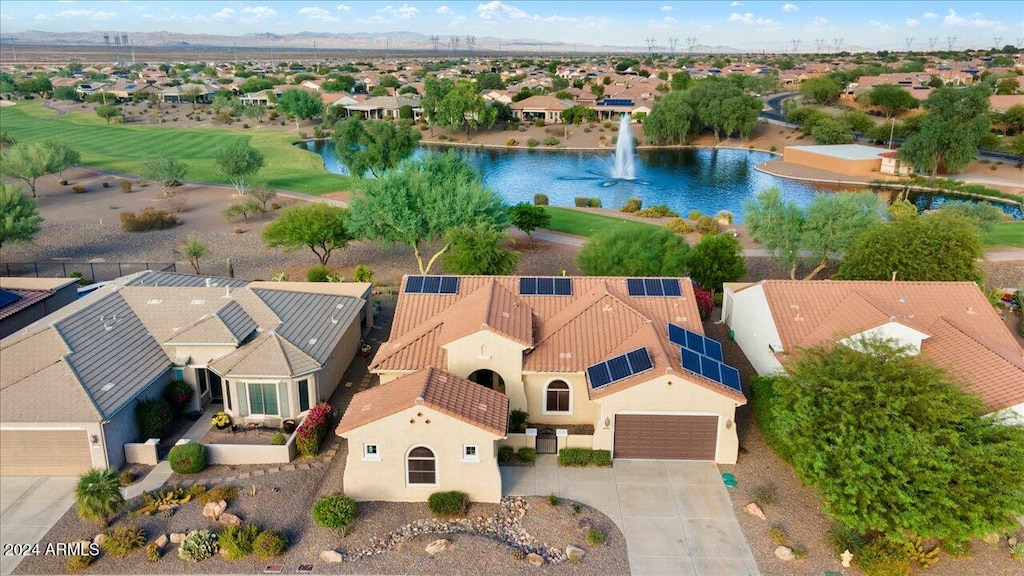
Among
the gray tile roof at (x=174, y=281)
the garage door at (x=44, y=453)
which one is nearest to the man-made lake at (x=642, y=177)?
the gray tile roof at (x=174, y=281)

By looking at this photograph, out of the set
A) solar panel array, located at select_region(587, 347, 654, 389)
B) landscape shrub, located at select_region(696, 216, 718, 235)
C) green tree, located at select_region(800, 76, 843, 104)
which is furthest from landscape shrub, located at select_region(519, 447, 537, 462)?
green tree, located at select_region(800, 76, 843, 104)

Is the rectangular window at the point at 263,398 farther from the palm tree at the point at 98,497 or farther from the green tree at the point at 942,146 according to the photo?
the green tree at the point at 942,146

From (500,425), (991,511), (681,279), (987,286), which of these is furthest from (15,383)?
(987,286)

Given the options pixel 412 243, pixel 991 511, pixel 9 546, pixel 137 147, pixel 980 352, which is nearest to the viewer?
pixel 991 511

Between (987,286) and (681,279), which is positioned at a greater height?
(681,279)

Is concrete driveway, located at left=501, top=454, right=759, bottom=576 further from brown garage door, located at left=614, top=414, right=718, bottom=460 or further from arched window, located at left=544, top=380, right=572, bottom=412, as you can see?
arched window, located at left=544, top=380, right=572, bottom=412

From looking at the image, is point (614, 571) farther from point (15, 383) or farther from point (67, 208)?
point (67, 208)

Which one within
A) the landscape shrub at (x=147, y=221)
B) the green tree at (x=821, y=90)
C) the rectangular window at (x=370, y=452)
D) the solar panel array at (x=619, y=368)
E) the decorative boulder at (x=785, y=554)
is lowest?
the decorative boulder at (x=785, y=554)
